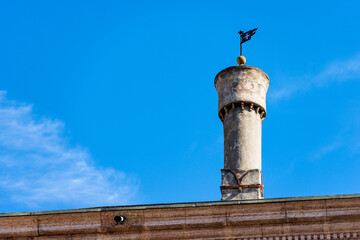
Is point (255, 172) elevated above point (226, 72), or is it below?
below

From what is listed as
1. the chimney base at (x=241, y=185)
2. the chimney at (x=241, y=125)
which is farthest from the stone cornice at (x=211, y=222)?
the chimney at (x=241, y=125)

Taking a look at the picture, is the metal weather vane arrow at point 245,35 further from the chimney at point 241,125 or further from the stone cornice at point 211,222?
the stone cornice at point 211,222

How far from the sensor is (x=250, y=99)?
75.0 feet

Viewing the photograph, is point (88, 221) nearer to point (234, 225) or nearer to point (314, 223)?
point (234, 225)

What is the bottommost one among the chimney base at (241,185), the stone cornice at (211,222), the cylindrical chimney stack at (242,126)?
the stone cornice at (211,222)

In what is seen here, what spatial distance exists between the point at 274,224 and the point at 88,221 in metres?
3.13

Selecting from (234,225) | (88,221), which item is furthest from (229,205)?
(88,221)

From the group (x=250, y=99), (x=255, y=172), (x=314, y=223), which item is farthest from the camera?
(x=250, y=99)

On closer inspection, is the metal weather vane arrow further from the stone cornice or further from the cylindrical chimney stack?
the stone cornice

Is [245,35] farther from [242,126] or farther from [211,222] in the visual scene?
[211,222]

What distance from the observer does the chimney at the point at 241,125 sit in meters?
20.1

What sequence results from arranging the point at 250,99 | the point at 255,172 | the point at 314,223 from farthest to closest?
the point at 250,99 < the point at 255,172 < the point at 314,223

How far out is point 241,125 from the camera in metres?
22.2

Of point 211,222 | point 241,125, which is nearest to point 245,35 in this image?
point 241,125
